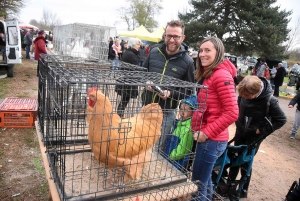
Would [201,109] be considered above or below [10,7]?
below

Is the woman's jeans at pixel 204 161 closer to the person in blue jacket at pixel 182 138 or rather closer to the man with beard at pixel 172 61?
the person in blue jacket at pixel 182 138

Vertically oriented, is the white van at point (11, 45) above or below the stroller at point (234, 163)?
above

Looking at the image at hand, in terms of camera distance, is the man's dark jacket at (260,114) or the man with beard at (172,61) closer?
the man with beard at (172,61)

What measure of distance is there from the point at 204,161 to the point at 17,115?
3687 millimetres

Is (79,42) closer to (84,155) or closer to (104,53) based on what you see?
(104,53)

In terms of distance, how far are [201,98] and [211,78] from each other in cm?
19

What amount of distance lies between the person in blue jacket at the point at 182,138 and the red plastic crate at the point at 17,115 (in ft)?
10.3

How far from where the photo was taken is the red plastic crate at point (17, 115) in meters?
4.04

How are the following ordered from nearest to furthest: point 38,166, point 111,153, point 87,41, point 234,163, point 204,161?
point 111,153 < point 204,161 < point 234,163 < point 38,166 < point 87,41

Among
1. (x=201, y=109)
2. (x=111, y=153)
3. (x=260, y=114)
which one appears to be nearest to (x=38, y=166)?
(x=111, y=153)

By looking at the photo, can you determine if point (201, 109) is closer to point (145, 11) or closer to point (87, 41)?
point (87, 41)

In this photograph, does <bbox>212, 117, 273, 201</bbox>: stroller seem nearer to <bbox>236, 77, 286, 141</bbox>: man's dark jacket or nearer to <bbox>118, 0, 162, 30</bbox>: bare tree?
<bbox>236, 77, 286, 141</bbox>: man's dark jacket

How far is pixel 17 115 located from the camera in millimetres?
4109

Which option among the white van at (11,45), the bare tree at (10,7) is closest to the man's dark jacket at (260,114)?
the white van at (11,45)
